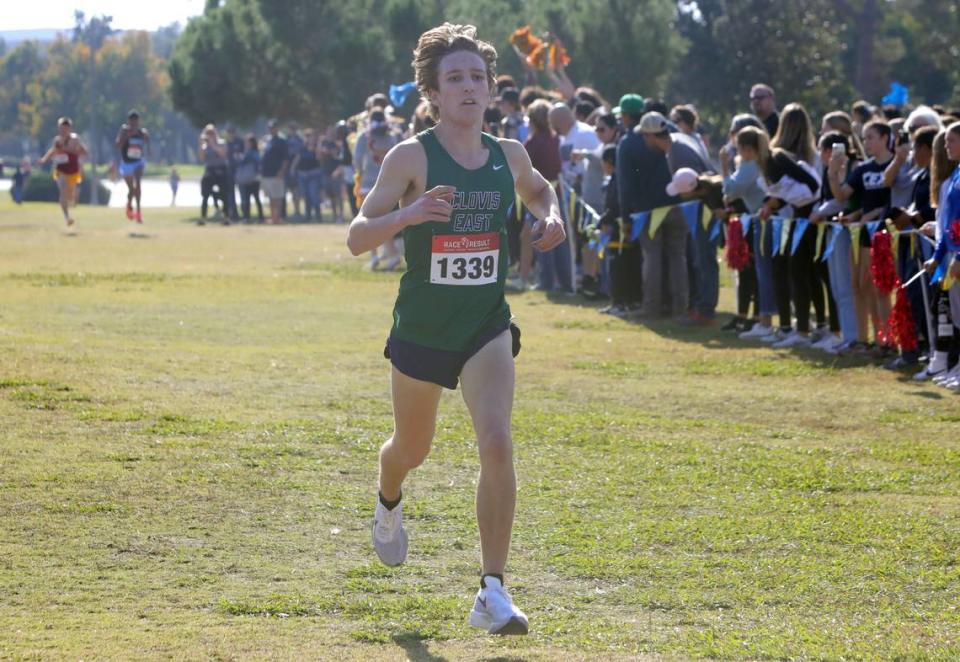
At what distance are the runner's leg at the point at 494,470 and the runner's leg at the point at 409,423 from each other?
0.87ft

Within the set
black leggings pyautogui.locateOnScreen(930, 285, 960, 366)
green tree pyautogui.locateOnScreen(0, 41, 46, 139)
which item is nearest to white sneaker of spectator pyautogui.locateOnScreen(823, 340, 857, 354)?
black leggings pyautogui.locateOnScreen(930, 285, 960, 366)

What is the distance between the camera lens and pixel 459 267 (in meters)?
6.11

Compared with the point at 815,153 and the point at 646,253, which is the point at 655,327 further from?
the point at 815,153

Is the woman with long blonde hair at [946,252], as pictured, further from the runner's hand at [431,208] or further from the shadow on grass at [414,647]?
the shadow on grass at [414,647]

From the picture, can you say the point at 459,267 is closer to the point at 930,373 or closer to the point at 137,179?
the point at 930,373

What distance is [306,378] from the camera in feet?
41.3

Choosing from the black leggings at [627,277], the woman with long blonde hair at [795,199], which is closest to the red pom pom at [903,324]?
the woman with long blonde hair at [795,199]

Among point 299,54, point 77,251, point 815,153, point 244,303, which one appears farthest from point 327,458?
point 299,54

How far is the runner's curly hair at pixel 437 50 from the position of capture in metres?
6.27

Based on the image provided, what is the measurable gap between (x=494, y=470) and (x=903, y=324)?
7732 millimetres

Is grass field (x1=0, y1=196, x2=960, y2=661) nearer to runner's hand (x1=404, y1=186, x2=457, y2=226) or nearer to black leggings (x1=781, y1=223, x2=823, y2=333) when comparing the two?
black leggings (x1=781, y1=223, x2=823, y2=333)

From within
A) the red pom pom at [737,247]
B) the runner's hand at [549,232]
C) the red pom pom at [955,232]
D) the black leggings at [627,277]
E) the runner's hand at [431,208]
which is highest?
the runner's hand at [431,208]

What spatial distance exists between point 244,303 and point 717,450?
386 inches

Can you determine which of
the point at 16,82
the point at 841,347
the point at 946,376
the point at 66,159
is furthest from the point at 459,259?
the point at 16,82
